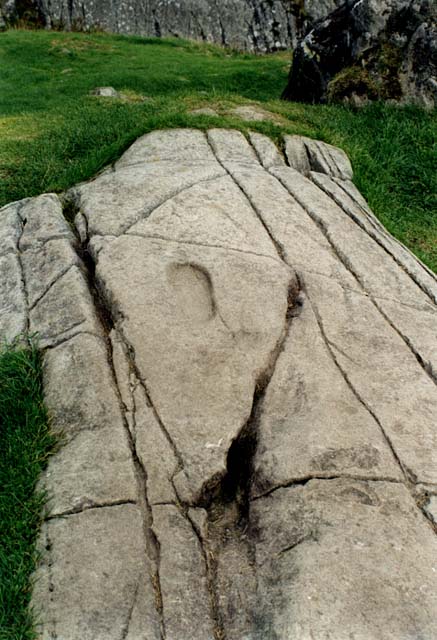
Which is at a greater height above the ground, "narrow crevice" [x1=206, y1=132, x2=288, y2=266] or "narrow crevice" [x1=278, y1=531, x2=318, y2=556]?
"narrow crevice" [x1=206, y1=132, x2=288, y2=266]

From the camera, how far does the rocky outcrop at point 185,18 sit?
1631cm

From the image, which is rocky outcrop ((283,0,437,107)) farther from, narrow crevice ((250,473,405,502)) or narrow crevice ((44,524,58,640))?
narrow crevice ((44,524,58,640))

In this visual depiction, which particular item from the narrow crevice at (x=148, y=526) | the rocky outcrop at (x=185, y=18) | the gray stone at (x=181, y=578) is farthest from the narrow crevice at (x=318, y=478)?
the rocky outcrop at (x=185, y=18)

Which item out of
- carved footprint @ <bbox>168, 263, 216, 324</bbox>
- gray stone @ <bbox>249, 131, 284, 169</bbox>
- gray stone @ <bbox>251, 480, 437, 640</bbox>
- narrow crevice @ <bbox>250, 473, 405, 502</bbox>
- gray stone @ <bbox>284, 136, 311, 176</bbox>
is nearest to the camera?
gray stone @ <bbox>251, 480, 437, 640</bbox>

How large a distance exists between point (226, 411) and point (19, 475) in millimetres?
1103

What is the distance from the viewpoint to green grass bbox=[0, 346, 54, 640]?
301 cm

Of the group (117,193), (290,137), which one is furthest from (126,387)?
(290,137)

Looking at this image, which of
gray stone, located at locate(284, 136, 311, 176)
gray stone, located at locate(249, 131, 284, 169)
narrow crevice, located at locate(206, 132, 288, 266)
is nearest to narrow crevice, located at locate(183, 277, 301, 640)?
narrow crevice, located at locate(206, 132, 288, 266)

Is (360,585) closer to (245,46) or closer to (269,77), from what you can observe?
(269,77)

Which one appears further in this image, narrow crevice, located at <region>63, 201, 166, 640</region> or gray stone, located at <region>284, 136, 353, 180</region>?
gray stone, located at <region>284, 136, 353, 180</region>

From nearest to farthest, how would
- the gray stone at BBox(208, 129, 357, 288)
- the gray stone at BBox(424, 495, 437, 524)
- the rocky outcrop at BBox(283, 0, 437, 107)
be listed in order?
the gray stone at BBox(424, 495, 437, 524) < the gray stone at BBox(208, 129, 357, 288) < the rocky outcrop at BBox(283, 0, 437, 107)

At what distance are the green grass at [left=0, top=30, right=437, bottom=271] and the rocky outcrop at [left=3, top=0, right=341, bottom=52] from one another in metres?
4.05

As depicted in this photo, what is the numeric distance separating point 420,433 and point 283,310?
116 cm

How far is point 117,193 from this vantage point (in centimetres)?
550
